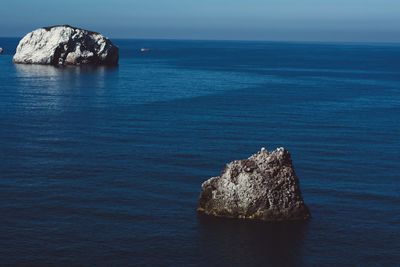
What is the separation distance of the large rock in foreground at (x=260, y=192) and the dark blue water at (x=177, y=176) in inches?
55.0

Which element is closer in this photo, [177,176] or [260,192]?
[260,192]

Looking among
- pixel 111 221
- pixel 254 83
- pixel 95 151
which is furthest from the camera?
pixel 254 83

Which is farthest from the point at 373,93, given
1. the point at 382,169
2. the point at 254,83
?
the point at 382,169

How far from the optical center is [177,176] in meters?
65.2

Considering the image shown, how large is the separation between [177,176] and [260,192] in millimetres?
14002

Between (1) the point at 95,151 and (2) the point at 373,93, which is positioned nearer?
(1) the point at 95,151

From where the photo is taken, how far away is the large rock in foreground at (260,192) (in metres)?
53.5

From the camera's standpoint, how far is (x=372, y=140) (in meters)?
86.9

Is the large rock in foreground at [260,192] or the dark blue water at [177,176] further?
the large rock in foreground at [260,192]

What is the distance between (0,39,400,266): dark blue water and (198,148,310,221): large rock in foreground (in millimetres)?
1397

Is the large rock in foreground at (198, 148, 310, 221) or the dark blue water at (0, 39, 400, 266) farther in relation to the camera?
the large rock in foreground at (198, 148, 310, 221)

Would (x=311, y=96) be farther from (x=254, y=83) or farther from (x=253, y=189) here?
(x=253, y=189)

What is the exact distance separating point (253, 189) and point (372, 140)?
3900 centimetres

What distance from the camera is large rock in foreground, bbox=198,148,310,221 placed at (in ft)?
175
